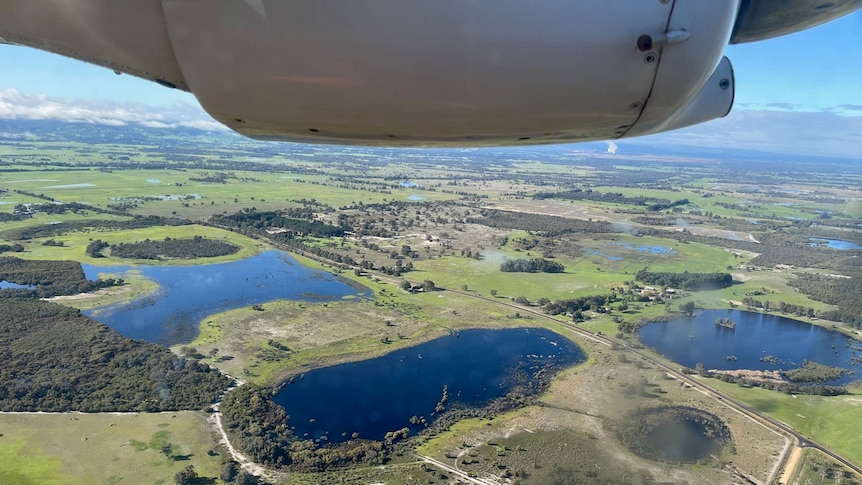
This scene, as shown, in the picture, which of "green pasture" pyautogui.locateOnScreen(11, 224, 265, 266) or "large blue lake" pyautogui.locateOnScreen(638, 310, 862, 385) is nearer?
"large blue lake" pyautogui.locateOnScreen(638, 310, 862, 385)

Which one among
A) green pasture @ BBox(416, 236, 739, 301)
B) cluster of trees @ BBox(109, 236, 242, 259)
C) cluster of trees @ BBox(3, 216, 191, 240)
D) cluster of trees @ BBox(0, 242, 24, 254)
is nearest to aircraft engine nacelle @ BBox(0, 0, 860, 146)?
green pasture @ BBox(416, 236, 739, 301)

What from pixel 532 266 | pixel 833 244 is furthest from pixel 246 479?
pixel 833 244

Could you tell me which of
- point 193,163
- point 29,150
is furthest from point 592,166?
point 29,150

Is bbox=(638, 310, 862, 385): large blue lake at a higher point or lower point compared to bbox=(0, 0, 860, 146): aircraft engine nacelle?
lower

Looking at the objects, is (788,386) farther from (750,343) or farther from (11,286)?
(11,286)

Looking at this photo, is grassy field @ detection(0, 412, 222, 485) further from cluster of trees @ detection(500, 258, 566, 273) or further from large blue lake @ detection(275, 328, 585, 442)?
cluster of trees @ detection(500, 258, 566, 273)

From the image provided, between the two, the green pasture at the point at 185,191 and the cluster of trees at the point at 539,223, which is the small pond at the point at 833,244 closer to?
the cluster of trees at the point at 539,223
